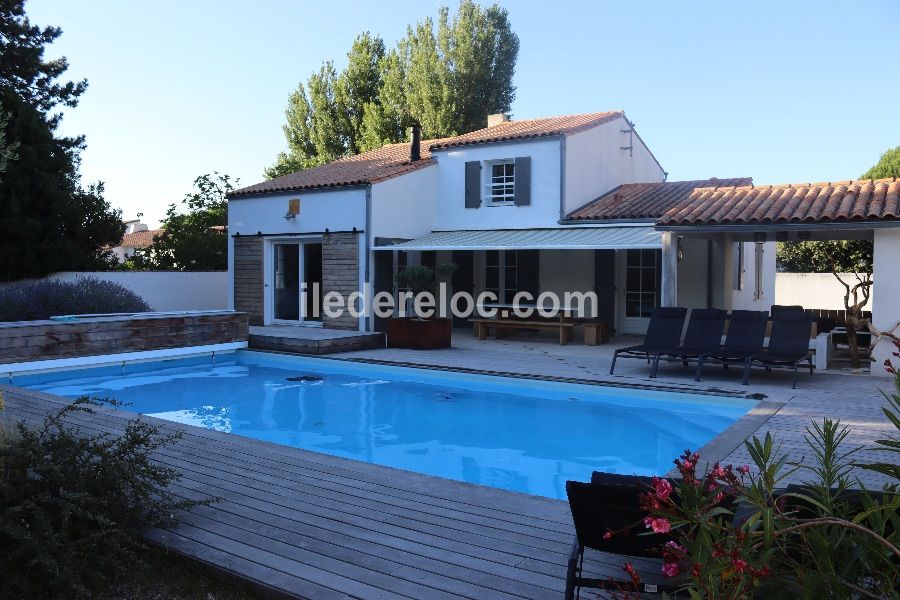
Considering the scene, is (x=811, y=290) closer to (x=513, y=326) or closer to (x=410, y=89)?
(x=513, y=326)

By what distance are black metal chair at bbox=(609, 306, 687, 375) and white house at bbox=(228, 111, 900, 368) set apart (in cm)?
349

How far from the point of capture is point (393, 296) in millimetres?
20562

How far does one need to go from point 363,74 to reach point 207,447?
38106mm

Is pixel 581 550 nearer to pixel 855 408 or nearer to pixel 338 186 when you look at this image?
pixel 855 408

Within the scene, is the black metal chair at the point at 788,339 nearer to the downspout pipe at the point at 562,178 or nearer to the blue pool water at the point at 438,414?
the blue pool water at the point at 438,414

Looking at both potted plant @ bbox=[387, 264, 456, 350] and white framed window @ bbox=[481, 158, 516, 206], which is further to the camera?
white framed window @ bbox=[481, 158, 516, 206]

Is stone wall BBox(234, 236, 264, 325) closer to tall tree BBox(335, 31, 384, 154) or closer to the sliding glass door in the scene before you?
the sliding glass door

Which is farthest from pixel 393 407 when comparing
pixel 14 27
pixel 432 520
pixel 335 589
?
pixel 14 27

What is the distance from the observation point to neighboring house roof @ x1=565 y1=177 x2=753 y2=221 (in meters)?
Answer: 19.3

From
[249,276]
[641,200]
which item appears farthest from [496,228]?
[249,276]

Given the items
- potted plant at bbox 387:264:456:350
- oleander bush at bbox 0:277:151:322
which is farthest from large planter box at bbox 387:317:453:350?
oleander bush at bbox 0:277:151:322

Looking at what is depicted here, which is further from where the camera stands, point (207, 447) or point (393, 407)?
point (393, 407)

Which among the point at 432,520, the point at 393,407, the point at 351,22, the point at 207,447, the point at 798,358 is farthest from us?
the point at 351,22

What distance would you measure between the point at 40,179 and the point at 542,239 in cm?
1526
